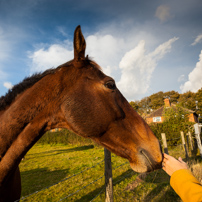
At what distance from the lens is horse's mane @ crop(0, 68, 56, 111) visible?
1.81 m

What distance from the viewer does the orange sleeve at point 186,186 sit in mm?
1070

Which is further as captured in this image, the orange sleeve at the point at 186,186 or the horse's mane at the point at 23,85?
the horse's mane at the point at 23,85

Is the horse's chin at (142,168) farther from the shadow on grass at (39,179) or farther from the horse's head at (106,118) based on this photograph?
the shadow on grass at (39,179)

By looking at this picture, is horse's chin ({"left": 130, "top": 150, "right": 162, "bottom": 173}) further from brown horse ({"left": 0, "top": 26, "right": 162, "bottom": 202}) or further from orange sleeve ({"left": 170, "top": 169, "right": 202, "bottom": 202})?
orange sleeve ({"left": 170, "top": 169, "right": 202, "bottom": 202})

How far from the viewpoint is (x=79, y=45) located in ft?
5.75

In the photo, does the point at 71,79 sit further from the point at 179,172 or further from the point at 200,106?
the point at 200,106

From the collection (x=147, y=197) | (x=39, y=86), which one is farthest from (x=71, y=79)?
(x=147, y=197)

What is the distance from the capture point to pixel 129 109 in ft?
5.90

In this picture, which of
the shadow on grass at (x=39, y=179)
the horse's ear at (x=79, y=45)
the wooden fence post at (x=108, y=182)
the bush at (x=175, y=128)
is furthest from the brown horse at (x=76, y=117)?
the bush at (x=175, y=128)

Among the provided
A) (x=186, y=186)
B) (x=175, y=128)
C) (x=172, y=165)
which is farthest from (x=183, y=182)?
(x=175, y=128)

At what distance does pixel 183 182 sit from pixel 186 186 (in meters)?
0.05

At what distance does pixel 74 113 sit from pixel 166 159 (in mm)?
1153

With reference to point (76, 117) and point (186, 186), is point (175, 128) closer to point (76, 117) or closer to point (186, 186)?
point (186, 186)

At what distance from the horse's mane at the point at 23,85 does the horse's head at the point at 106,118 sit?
9.3 inches
